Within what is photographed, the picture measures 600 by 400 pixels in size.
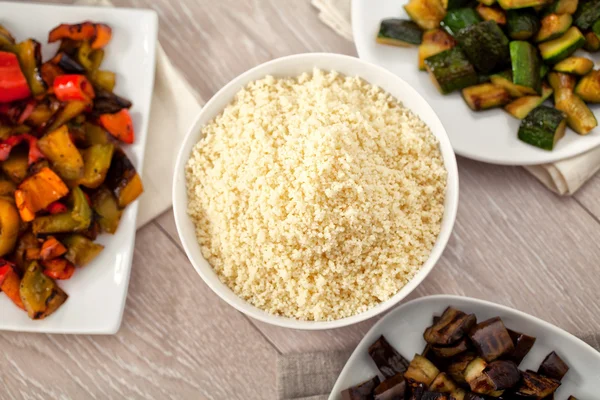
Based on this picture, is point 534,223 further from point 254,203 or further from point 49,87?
point 49,87

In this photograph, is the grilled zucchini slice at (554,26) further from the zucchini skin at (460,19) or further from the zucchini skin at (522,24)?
the zucchini skin at (460,19)

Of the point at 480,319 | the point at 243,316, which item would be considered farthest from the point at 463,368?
the point at 243,316

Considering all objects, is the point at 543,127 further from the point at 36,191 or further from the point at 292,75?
the point at 36,191

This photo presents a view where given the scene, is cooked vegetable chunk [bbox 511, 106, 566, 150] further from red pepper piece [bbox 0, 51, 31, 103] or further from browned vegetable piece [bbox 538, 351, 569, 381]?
red pepper piece [bbox 0, 51, 31, 103]

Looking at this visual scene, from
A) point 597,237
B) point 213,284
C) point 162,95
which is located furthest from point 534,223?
point 162,95

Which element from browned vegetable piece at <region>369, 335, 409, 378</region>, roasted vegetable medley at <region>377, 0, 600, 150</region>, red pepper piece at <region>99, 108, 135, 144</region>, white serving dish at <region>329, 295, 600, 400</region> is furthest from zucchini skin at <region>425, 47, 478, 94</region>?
red pepper piece at <region>99, 108, 135, 144</region>

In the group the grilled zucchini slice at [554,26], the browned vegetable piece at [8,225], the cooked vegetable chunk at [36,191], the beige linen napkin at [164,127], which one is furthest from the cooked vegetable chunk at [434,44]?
the browned vegetable piece at [8,225]
